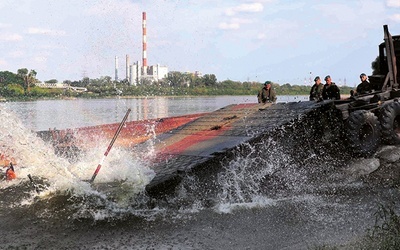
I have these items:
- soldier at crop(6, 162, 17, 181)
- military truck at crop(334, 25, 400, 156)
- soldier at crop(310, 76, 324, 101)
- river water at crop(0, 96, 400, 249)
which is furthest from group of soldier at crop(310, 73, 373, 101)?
soldier at crop(6, 162, 17, 181)

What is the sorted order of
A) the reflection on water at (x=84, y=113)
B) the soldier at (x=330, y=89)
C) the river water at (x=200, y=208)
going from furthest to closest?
the reflection on water at (x=84, y=113) → the soldier at (x=330, y=89) → the river water at (x=200, y=208)

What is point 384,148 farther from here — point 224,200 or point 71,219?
point 71,219

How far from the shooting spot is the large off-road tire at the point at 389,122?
1043 cm

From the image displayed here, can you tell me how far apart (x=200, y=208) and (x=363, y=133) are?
4437 millimetres

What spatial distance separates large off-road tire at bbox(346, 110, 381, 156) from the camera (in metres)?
10.0

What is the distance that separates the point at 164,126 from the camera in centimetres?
2025

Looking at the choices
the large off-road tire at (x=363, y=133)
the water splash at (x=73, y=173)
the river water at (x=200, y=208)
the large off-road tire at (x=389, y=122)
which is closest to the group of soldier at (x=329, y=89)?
the large off-road tire at (x=389, y=122)

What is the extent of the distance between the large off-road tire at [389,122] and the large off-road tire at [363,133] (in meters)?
0.28

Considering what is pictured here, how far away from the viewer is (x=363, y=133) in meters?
10.2

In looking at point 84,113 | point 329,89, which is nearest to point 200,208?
point 329,89

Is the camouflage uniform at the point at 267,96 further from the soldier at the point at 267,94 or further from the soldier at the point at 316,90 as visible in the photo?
the soldier at the point at 316,90

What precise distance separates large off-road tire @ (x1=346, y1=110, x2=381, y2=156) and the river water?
42cm

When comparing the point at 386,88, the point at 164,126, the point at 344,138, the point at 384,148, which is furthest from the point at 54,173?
the point at 164,126

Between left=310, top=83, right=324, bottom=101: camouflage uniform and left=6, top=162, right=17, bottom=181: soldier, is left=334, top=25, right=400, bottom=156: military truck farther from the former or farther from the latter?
left=6, top=162, right=17, bottom=181: soldier
